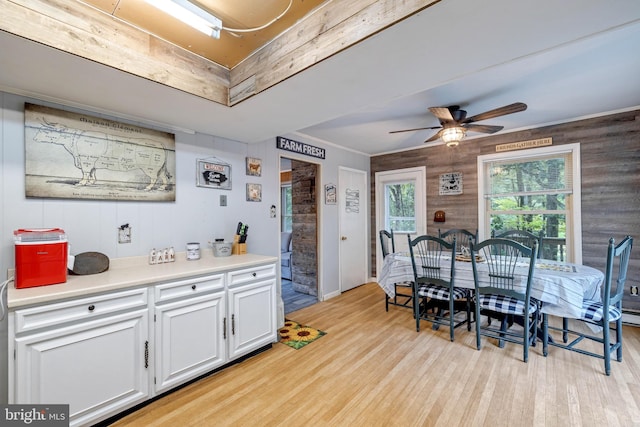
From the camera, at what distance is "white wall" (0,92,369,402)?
1795mm

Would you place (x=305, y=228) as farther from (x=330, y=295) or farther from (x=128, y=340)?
(x=128, y=340)

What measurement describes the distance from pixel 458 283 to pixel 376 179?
2.67m

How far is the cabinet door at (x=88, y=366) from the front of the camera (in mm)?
1433

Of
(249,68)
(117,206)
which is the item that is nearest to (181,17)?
(249,68)

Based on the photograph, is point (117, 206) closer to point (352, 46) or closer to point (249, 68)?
point (249, 68)

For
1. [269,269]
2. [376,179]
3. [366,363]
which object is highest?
[376,179]

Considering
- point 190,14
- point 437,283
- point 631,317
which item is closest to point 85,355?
point 190,14

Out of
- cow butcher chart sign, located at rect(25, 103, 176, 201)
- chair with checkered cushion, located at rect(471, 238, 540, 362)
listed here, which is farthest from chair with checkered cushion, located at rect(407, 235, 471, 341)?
cow butcher chart sign, located at rect(25, 103, 176, 201)

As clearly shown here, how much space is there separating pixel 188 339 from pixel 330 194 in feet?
9.33

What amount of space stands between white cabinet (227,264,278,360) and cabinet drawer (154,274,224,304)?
0.12 m

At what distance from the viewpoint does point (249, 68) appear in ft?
6.41

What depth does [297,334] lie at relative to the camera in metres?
2.94

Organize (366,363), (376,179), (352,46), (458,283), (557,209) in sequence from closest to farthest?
(352,46) → (366,363) → (458,283) → (557,209) → (376,179)

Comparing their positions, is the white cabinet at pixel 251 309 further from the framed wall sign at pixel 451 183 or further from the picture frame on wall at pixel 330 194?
the framed wall sign at pixel 451 183
